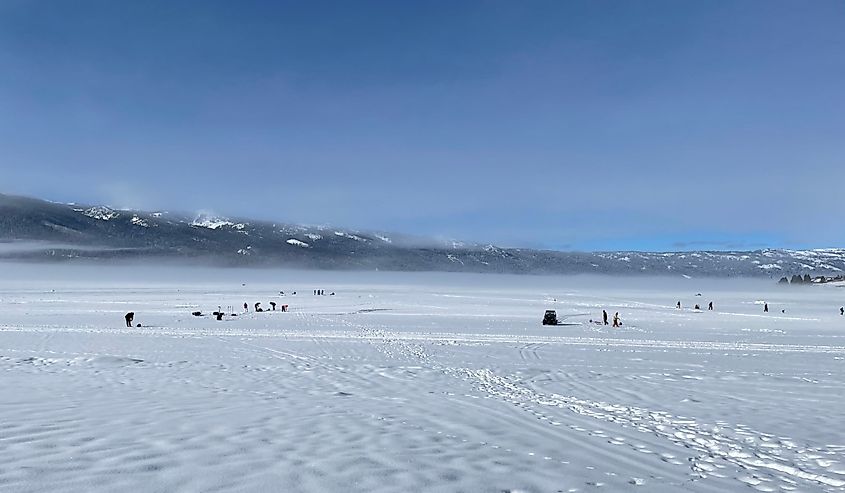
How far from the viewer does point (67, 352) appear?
62.8 feet

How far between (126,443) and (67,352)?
1386 centimetres

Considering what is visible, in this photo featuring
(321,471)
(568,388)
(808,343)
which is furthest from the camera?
(808,343)

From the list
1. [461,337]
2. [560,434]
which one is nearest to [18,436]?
[560,434]

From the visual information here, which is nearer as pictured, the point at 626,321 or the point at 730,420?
the point at 730,420

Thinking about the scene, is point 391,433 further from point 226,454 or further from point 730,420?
point 730,420

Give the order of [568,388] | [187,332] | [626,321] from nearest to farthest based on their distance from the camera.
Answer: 1. [568,388]
2. [187,332]
3. [626,321]

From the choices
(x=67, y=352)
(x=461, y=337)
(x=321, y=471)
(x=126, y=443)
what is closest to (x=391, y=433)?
(x=321, y=471)

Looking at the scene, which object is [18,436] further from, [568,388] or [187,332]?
[187,332]

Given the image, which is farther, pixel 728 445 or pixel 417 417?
pixel 417 417

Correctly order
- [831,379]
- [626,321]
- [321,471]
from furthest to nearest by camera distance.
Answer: [626,321]
[831,379]
[321,471]

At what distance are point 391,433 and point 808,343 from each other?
23788 mm

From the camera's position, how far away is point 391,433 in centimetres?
865

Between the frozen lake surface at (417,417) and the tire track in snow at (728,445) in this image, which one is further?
the tire track in snow at (728,445)

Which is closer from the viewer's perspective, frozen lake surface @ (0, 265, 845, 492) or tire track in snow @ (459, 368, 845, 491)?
frozen lake surface @ (0, 265, 845, 492)
